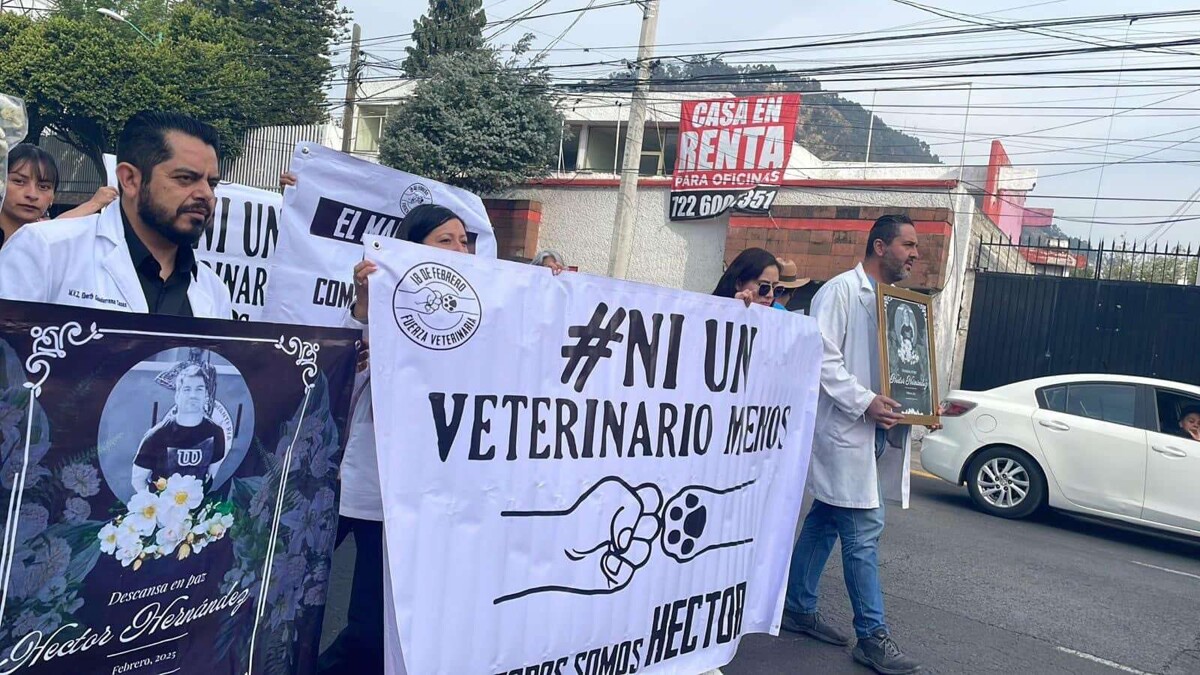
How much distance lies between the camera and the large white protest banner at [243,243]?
5.05 m

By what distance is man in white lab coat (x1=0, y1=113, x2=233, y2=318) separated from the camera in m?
2.32

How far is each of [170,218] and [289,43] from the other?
32158mm

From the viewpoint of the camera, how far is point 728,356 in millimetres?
3277

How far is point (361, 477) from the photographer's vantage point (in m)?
2.63

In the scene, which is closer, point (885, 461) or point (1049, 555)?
point (885, 461)

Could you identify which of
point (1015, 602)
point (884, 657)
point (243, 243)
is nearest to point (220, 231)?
point (243, 243)

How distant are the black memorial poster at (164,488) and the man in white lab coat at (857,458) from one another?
7.60 ft

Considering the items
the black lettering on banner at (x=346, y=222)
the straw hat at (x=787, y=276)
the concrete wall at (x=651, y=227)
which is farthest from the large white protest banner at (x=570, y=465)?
the concrete wall at (x=651, y=227)

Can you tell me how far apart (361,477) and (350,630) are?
569 millimetres

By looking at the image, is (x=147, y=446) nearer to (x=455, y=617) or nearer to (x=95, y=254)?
(x=95, y=254)

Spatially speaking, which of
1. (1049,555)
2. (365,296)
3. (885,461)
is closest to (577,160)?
(1049,555)

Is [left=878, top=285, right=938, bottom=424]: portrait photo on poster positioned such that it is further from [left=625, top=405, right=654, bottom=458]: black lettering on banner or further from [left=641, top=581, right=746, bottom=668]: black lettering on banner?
[left=625, top=405, right=654, bottom=458]: black lettering on banner

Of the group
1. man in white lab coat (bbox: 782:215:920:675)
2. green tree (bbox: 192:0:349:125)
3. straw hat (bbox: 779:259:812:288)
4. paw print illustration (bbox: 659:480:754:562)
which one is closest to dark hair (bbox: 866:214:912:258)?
man in white lab coat (bbox: 782:215:920:675)

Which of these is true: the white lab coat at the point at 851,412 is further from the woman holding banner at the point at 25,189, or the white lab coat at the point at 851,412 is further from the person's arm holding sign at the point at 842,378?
the woman holding banner at the point at 25,189
